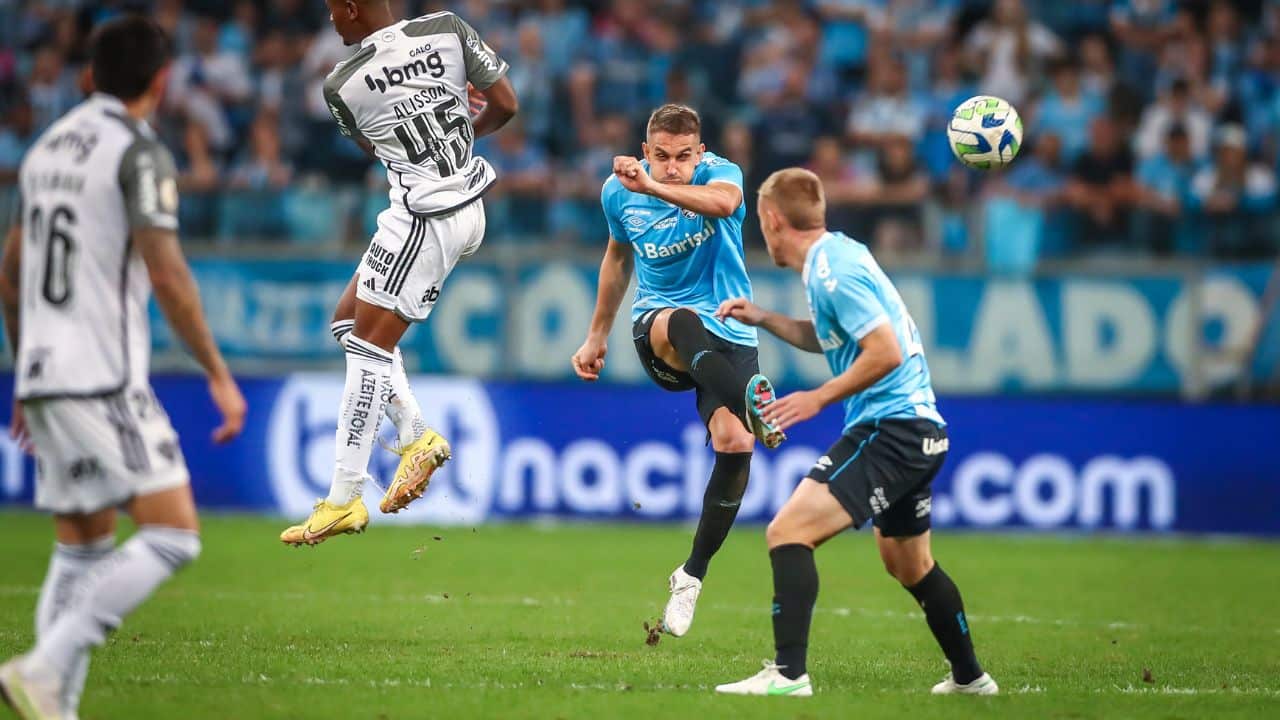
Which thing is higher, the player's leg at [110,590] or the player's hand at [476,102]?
the player's hand at [476,102]

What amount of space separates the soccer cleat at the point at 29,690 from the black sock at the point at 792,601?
9.51 ft

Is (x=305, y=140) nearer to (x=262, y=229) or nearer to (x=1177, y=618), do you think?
(x=262, y=229)

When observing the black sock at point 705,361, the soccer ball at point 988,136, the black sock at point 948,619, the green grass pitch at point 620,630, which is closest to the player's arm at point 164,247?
the green grass pitch at point 620,630

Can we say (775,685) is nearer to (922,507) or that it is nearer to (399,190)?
(922,507)

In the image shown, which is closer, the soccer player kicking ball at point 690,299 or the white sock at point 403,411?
the soccer player kicking ball at point 690,299

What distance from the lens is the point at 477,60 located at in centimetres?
863

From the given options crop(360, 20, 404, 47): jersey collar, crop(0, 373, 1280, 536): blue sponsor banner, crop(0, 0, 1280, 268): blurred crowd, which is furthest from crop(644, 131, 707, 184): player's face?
crop(0, 373, 1280, 536): blue sponsor banner

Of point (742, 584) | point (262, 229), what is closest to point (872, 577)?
point (742, 584)

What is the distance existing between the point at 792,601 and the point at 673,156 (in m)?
2.78

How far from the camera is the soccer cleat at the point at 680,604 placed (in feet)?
27.8

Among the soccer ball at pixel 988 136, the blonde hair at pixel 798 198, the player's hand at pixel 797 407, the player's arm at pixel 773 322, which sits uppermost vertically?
the soccer ball at pixel 988 136

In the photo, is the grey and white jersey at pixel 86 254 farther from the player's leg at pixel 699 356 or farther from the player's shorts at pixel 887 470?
the player's leg at pixel 699 356

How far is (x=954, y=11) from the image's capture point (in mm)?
19438

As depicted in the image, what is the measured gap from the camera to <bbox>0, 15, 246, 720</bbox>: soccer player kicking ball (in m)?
5.79
